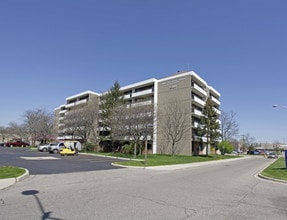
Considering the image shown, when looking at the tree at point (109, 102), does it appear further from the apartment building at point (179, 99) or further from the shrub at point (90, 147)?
the shrub at point (90, 147)

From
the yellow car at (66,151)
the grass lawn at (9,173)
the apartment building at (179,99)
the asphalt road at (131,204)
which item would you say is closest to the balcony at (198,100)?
the apartment building at (179,99)

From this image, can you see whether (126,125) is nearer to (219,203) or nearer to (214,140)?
(214,140)

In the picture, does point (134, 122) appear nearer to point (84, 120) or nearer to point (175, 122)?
point (175, 122)

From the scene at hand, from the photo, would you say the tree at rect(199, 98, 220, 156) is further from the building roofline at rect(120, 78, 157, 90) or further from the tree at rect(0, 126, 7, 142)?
the tree at rect(0, 126, 7, 142)

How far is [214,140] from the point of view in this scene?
51.4m

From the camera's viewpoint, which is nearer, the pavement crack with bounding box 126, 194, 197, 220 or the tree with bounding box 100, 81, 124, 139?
the pavement crack with bounding box 126, 194, 197, 220

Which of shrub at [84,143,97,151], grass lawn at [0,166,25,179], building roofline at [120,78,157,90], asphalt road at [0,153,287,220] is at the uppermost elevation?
building roofline at [120,78,157,90]

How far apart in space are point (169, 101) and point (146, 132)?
1731 centimetres

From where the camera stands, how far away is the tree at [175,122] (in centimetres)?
4816

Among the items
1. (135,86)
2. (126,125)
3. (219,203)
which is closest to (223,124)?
(135,86)

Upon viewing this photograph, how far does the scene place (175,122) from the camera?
48.4 m

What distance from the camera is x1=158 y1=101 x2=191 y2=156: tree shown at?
4816cm

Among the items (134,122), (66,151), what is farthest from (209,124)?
(66,151)

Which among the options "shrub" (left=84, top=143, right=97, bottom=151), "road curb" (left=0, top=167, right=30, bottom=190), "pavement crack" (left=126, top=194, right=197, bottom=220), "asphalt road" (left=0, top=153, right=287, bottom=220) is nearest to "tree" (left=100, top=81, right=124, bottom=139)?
"shrub" (left=84, top=143, right=97, bottom=151)
